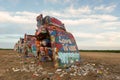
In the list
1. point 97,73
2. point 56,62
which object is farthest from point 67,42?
point 97,73

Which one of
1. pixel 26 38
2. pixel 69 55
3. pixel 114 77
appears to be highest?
pixel 26 38

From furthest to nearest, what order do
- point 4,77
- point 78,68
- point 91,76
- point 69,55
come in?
point 69,55
point 78,68
point 4,77
point 91,76

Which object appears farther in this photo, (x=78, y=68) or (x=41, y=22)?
(x=41, y=22)

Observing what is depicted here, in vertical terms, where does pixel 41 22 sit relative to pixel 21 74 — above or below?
above

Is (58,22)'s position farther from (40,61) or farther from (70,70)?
(70,70)

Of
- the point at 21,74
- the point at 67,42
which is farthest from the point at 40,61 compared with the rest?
the point at 21,74

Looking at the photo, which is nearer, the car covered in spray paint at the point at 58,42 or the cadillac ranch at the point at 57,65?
the cadillac ranch at the point at 57,65

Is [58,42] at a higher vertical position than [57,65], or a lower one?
higher

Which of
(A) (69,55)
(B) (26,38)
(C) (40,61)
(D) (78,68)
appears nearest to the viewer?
(D) (78,68)

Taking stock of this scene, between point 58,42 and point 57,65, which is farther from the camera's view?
point 58,42

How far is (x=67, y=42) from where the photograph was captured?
618 inches

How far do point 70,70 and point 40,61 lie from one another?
427cm

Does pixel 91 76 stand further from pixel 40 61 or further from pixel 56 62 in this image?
pixel 40 61

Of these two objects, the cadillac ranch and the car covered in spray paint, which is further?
the car covered in spray paint
